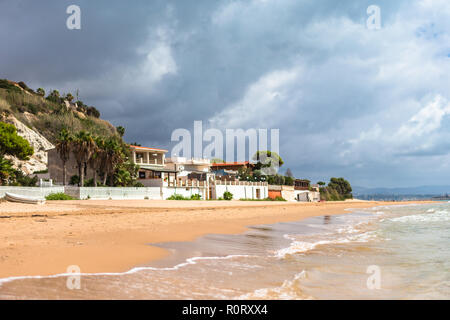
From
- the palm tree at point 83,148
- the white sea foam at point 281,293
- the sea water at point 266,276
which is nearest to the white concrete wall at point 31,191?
the palm tree at point 83,148

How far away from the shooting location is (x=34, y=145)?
2165 inches

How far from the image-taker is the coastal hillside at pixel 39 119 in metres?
54.1

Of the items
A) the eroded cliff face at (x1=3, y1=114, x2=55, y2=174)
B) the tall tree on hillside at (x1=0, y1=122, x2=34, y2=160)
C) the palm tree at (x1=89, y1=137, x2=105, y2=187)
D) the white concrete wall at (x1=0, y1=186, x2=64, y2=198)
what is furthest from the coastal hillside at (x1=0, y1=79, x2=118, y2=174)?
the white concrete wall at (x1=0, y1=186, x2=64, y2=198)

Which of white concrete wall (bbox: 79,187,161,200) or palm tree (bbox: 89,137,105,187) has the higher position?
palm tree (bbox: 89,137,105,187)

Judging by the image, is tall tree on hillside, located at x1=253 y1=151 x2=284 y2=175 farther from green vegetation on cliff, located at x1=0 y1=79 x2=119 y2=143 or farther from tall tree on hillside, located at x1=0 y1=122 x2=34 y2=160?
tall tree on hillside, located at x1=0 y1=122 x2=34 y2=160

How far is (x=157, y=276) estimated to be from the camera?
238 inches

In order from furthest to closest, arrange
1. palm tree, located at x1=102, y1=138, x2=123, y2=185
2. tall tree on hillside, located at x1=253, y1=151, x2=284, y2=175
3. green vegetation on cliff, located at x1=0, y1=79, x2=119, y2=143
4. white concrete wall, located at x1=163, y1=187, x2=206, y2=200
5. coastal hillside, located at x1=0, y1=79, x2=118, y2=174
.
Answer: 1. tall tree on hillside, located at x1=253, y1=151, x2=284, y2=175
2. green vegetation on cliff, located at x1=0, y1=79, x2=119, y2=143
3. coastal hillside, located at x1=0, y1=79, x2=118, y2=174
4. white concrete wall, located at x1=163, y1=187, x2=206, y2=200
5. palm tree, located at x1=102, y1=138, x2=123, y2=185

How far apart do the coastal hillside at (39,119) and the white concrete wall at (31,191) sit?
19174mm

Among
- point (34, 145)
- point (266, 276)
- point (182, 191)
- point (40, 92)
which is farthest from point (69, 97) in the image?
point (266, 276)

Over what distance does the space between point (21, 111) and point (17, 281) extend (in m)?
70.8

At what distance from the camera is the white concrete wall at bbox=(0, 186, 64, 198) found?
26.7 m

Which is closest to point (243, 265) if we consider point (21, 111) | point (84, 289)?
point (84, 289)

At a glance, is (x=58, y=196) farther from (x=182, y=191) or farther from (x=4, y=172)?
(x=182, y=191)

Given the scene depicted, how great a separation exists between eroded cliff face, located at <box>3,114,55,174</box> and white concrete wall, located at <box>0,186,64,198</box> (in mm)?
21409
